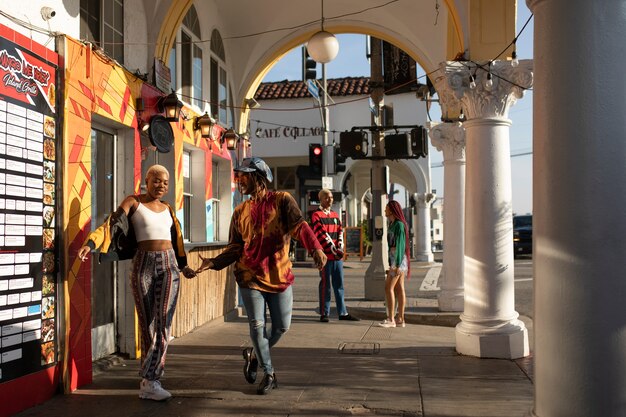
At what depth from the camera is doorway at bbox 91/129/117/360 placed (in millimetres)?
7051

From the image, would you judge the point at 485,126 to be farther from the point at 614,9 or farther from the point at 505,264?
the point at 614,9

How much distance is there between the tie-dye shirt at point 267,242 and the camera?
5637 millimetres

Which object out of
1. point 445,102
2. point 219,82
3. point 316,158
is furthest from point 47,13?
point 316,158

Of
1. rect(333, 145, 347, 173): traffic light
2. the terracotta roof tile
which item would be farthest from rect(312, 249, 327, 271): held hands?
the terracotta roof tile

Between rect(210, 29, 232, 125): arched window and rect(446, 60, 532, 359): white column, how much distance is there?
5.03m

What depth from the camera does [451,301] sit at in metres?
10.9

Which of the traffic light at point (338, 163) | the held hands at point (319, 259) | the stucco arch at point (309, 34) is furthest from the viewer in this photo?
the traffic light at point (338, 163)

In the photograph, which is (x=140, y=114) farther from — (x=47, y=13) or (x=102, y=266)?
(x=47, y=13)

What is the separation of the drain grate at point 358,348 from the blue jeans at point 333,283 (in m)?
2.12

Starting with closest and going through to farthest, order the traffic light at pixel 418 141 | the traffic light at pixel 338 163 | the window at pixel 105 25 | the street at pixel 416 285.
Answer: the window at pixel 105 25 → the traffic light at pixel 418 141 → the street at pixel 416 285 → the traffic light at pixel 338 163

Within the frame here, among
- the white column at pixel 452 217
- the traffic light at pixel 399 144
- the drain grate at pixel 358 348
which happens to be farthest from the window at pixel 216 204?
the drain grate at pixel 358 348

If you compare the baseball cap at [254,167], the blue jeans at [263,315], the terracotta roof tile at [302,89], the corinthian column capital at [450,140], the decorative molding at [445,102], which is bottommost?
the blue jeans at [263,315]

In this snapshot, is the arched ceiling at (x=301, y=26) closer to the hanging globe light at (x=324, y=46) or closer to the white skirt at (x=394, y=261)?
the hanging globe light at (x=324, y=46)

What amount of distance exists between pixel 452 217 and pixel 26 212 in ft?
23.6
